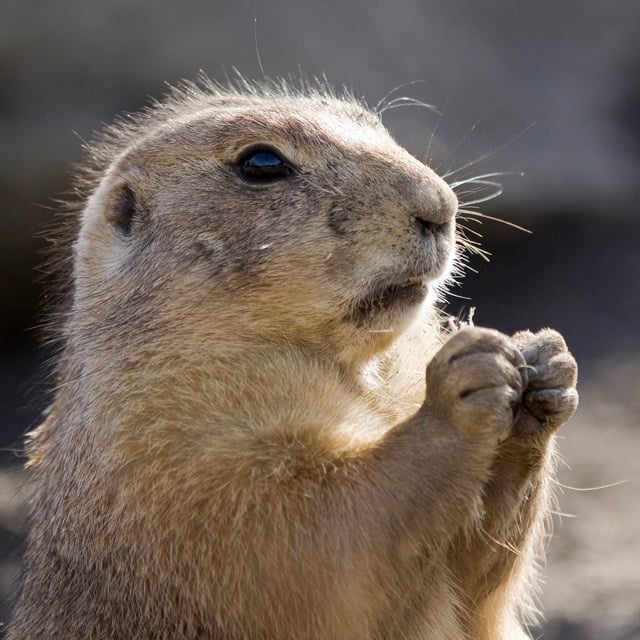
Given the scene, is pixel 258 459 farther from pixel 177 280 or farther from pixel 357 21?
pixel 357 21

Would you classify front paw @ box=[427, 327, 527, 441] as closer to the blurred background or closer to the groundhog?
the groundhog

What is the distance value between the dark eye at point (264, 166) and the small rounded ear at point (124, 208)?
0.43m

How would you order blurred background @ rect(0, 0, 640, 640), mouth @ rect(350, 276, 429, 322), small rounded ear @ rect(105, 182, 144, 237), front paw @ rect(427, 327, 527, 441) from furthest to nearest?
blurred background @ rect(0, 0, 640, 640), small rounded ear @ rect(105, 182, 144, 237), mouth @ rect(350, 276, 429, 322), front paw @ rect(427, 327, 527, 441)

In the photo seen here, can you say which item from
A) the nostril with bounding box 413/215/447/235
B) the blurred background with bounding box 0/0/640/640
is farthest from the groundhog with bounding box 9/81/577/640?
the blurred background with bounding box 0/0/640/640

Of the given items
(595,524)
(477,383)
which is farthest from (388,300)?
(595,524)

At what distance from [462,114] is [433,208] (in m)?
6.09

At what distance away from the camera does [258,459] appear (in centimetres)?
341

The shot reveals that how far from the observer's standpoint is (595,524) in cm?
734

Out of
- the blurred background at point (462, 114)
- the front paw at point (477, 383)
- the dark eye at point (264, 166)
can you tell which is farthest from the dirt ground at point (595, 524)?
the dark eye at point (264, 166)

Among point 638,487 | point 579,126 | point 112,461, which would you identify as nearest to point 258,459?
point 112,461

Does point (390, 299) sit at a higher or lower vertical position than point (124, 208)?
lower

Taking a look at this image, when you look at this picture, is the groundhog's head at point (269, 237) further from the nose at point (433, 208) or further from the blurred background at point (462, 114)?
the blurred background at point (462, 114)

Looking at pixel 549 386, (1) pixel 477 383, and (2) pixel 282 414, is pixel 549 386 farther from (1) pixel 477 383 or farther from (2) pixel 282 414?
(2) pixel 282 414

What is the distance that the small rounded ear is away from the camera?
3.98 metres
